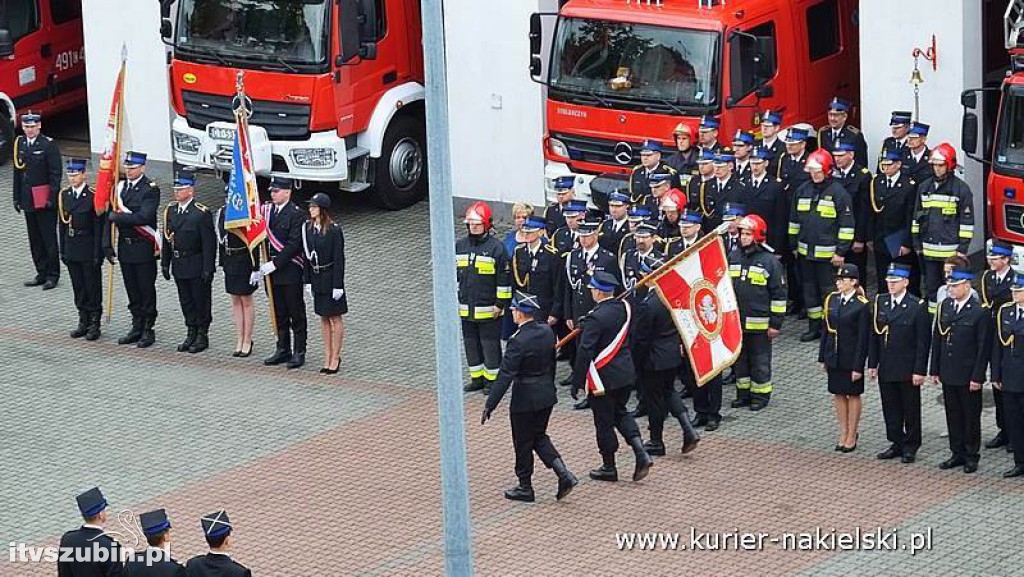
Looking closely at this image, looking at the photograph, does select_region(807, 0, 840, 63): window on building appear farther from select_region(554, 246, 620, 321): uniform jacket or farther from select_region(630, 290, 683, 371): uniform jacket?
select_region(630, 290, 683, 371): uniform jacket

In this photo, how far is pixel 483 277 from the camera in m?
17.8

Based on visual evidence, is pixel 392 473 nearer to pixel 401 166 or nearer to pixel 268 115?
pixel 268 115

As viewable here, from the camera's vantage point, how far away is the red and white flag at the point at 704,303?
53.3 feet

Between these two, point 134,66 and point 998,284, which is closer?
point 998,284

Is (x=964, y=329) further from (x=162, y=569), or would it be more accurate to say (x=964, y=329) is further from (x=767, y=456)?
(x=162, y=569)

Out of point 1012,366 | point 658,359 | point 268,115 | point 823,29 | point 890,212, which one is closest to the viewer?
point 1012,366

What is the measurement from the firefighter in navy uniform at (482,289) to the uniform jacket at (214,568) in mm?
6103

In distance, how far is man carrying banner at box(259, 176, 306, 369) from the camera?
739 inches

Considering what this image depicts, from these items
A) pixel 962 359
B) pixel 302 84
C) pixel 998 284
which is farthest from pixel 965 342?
pixel 302 84

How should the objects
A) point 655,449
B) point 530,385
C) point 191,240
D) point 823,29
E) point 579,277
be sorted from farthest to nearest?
point 823,29, point 191,240, point 579,277, point 655,449, point 530,385

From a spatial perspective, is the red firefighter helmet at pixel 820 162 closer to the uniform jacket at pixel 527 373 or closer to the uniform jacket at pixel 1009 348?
the uniform jacket at pixel 1009 348

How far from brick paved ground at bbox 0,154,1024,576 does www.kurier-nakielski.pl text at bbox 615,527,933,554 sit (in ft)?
0.25

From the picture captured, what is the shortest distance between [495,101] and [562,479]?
890cm

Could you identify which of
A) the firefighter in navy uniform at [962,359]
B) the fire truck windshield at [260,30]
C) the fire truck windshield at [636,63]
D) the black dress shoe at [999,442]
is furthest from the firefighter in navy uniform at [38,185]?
the black dress shoe at [999,442]
